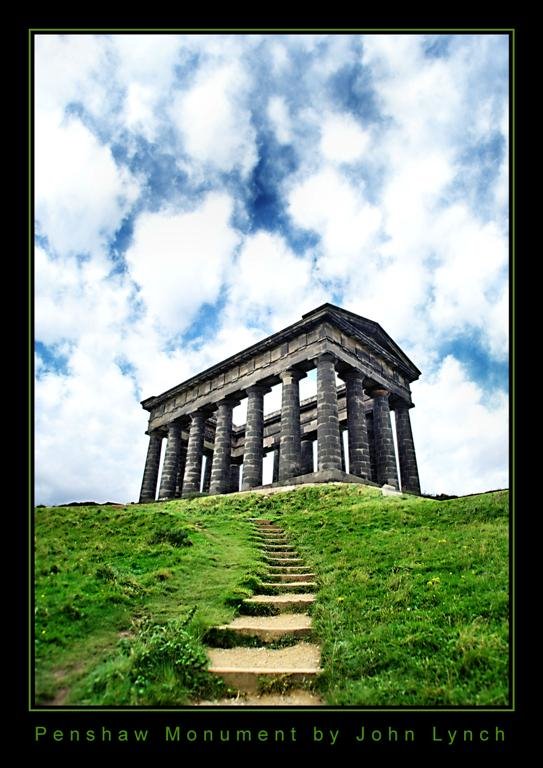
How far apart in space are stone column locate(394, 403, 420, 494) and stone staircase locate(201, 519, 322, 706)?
22634 millimetres

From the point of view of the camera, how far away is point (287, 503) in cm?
2209

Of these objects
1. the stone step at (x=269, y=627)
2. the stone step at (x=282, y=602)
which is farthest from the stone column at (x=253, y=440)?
the stone step at (x=269, y=627)

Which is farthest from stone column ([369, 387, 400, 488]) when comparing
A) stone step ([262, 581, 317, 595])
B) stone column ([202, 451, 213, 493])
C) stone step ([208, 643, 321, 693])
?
stone step ([208, 643, 321, 693])

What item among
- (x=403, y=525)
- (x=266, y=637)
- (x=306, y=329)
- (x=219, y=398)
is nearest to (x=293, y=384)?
(x=306, y=329)

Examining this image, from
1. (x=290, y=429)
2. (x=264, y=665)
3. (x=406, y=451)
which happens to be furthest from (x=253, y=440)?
(x=264, y=665)

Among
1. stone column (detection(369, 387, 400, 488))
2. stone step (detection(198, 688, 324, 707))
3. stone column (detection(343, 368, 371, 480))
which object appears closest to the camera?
stone step (detection(198, 688, 324, 707))

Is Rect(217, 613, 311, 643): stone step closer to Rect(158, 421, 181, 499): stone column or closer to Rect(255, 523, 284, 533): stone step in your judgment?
Rect(255, 523, 284, 533): stone step

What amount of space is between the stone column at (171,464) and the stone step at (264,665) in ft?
110

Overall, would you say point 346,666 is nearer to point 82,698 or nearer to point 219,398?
point 82,698

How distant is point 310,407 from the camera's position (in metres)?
39.2

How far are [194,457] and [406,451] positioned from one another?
17.3 m

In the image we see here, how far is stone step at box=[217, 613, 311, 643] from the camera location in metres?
7.46

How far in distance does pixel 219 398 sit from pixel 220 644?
2982cm
